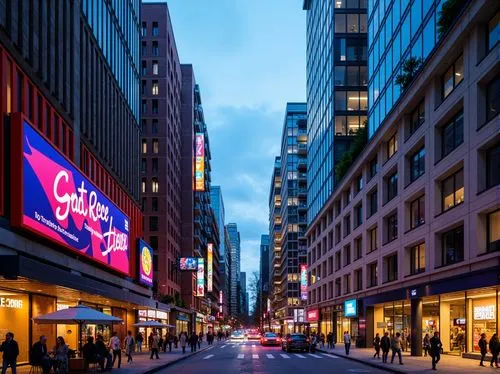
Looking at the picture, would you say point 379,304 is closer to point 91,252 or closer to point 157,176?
point 91,252

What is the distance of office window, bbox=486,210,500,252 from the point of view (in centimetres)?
2969

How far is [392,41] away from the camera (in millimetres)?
49344

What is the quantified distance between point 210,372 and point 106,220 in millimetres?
15846

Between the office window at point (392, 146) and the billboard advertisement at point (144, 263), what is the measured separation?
21.5m

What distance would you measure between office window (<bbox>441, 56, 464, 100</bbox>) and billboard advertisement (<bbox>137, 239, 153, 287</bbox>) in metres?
27.7

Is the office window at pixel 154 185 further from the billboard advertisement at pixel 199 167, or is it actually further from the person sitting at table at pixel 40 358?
the person sitting at table at pixel 40 358

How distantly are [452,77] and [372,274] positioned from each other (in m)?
24.9

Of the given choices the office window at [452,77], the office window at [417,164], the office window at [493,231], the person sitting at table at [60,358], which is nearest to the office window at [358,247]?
the office window at [417,164]

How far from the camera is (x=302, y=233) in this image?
5684 inches

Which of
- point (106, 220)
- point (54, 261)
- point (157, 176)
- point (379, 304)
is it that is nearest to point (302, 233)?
point (157, 176)

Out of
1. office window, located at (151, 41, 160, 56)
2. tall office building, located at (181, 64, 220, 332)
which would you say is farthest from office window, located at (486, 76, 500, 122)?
tall office building, located at (181, 64, 220, 332)

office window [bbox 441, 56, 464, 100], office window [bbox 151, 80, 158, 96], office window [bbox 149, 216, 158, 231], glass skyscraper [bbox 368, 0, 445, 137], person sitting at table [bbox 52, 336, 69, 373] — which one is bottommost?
person sitting at table [bbox 52, 336, 69, 373]

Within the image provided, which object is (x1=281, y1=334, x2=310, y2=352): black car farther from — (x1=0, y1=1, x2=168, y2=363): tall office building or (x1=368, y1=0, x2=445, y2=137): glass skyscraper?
(x1=368, y1=0, x2=445, y2=137): glass skyscraper

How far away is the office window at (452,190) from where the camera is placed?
114 feet
